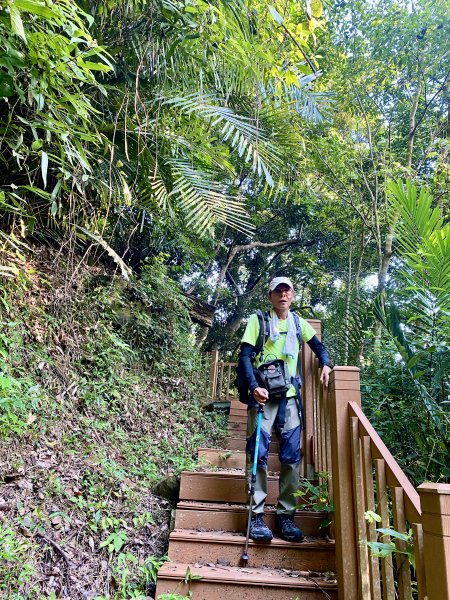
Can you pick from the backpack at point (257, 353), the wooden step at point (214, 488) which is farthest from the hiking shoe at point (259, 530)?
the backpack at point (257, 353)

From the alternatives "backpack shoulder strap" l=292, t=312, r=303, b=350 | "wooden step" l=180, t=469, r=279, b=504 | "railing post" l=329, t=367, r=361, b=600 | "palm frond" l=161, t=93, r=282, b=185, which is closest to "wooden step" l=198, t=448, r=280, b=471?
"wooden step" l=180, t=469, r=279, b=504

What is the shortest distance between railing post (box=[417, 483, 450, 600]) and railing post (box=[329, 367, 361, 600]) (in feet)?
3.13

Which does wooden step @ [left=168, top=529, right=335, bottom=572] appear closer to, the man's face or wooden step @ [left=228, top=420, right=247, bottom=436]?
the man's face

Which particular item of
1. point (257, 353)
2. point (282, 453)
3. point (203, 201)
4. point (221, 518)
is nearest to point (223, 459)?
point (221, 518)

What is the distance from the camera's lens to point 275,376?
290 centimetres

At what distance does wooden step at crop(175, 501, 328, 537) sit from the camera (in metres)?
2.83

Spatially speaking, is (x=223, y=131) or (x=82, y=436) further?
(x=82, y=436)

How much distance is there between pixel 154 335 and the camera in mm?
5828

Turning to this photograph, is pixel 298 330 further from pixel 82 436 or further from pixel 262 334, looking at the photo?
pixel 82 436

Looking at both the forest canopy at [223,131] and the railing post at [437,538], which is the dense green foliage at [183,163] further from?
the railing post at [437,538]

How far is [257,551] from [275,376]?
109 cm

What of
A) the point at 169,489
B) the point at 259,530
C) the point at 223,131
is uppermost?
the point at 223,131

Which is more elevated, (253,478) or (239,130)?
(239,130)

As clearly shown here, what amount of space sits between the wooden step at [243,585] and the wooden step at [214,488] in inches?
27.8
